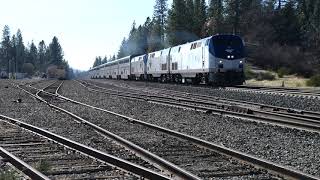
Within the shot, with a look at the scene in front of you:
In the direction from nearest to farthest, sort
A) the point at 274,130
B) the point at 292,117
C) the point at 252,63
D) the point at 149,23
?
the point at 274,130 < the point at 292,117 < the point at 252,63 < the point at 149,23

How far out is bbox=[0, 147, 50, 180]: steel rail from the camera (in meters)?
7.34

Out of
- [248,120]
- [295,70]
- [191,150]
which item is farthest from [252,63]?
[191,150]

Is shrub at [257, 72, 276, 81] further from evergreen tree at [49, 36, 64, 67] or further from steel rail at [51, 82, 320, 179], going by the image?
evergreen tree at [49, 36, 64, 67]

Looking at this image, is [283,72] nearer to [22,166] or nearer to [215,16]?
[215,16]

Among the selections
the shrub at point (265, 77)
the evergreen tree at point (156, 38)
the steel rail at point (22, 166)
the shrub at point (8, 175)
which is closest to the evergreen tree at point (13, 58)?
the evergreen tree at point (156, 38)

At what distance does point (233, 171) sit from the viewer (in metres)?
7.92

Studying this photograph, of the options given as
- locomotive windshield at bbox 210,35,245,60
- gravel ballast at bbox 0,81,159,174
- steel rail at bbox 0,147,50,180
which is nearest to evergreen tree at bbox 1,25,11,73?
locomotive windshield at bbox 210,35,245,60

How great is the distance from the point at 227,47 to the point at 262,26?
54.3m

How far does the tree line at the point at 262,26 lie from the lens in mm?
70500

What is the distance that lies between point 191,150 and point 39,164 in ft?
9.84

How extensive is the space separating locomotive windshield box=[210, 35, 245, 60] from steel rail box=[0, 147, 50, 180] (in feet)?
77.1

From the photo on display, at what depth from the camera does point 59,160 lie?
894 centimetres

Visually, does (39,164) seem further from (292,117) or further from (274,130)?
(292,117)

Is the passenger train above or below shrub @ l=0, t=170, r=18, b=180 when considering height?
above
